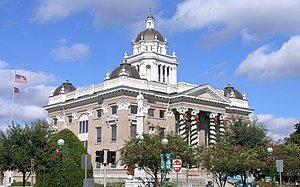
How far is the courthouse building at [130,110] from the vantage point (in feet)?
218

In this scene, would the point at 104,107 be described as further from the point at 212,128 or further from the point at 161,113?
the point at 212,128

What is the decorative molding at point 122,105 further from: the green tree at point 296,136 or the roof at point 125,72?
the green tree at point 296,136

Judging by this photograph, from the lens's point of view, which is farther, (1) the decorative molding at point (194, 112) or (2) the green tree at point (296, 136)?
(2) the green tree at point (296, 136)

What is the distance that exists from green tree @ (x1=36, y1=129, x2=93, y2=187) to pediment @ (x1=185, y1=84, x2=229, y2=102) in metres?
32.6

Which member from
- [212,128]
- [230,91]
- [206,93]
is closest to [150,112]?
[206,93]

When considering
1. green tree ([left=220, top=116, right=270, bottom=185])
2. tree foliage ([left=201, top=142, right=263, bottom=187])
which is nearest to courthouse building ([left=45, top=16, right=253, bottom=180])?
green tree ([left=220, top=116, right=270, bottom=185])

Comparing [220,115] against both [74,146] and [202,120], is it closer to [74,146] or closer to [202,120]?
[202,120]

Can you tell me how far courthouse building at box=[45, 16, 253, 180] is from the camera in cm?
6631

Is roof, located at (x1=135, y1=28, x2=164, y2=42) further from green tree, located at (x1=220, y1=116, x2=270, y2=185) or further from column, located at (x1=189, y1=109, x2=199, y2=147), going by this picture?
green tree, located at (x1=220, y1=116, x2=270, y2=185)

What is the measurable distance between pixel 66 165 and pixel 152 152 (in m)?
7.86

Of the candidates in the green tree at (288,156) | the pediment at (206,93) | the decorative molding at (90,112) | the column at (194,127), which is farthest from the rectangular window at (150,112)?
the green tree at (288,156)

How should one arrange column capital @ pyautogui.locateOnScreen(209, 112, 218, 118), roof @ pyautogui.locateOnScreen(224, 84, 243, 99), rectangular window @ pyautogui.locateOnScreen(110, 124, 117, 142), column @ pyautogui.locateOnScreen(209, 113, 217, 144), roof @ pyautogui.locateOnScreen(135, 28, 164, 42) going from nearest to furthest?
1. rectangular window @ pyautogui.locateOnScreen(110, 124, 117, 142)
2. column capital @ pyautogui.locateOnScreen(209, 112, 218, 118)
3. column @ pyautogui.locateOnScreen(209, 113, 217, 144)
4. roof @ pyautogui.locateOnScreen(224, 84, 243, 99)
5. roof @ pyautogui.locateOnScreen(135, 28, 164, 42)

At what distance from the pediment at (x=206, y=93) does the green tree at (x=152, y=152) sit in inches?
1021

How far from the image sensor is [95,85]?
7219 cm
